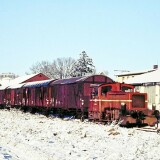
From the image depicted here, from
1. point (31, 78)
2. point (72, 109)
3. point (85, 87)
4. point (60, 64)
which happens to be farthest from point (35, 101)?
point (60, 64)

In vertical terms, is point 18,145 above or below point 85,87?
below

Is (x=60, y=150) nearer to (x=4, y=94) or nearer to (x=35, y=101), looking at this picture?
(x=35, y=101)

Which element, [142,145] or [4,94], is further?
[4,94]

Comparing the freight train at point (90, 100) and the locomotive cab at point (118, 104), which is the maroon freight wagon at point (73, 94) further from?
the locomotive cab at point (118, 104)

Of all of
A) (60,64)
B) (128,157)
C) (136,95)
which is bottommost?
(128,157)

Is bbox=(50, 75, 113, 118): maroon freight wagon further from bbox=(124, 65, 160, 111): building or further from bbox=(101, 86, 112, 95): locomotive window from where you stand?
bbox=(124, 65, 160, 111): building

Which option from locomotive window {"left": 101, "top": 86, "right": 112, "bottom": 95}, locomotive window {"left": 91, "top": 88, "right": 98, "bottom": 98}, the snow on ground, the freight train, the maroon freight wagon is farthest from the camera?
the maroon freight wagon

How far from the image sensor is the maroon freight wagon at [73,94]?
26.2 m

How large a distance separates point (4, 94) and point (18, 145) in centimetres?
4071

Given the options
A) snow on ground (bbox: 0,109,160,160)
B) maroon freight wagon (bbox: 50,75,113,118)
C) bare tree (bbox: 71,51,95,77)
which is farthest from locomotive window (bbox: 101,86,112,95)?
bare tree (bbox: 71,51,95,77)

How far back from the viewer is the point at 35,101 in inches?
1499

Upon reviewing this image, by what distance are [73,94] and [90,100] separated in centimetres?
428

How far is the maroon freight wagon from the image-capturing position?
2625 centimetres

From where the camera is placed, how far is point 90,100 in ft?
78.9
